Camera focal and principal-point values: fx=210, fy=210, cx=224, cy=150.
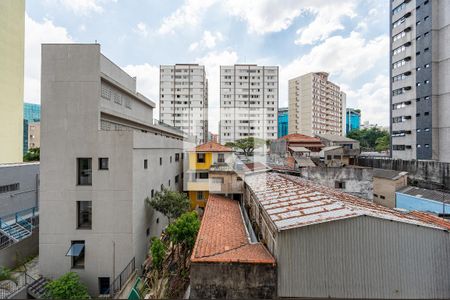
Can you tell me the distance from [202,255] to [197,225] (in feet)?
10.6

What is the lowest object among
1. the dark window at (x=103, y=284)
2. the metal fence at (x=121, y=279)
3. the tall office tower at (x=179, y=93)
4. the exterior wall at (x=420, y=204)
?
the dark window at (x=103, y=284)

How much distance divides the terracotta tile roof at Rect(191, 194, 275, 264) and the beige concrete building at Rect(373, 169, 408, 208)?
14905 millimetres

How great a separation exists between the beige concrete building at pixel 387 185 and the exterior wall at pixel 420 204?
36.4 inches

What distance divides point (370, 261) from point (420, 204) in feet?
46.1

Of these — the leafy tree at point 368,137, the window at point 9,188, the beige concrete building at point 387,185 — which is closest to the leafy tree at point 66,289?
the window at point 9,188

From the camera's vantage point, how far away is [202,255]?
6.45 m

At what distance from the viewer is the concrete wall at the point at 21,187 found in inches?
506

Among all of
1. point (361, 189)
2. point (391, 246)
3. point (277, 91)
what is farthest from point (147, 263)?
point (277, 91)

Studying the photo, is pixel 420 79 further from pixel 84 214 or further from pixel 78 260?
pixel 78 260

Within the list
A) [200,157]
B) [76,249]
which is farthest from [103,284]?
[200,157]

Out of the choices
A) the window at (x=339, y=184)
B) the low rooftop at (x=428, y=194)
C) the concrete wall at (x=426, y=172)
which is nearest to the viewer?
the low rooftop at (x=428, y=194)

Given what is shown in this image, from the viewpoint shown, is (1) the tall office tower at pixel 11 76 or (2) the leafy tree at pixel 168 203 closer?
(2) the leafy tree at pixel 168 203

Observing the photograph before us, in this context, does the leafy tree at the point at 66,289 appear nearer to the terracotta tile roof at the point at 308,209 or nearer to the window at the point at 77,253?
the window at the point at 77,253

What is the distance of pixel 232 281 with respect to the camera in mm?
5973
